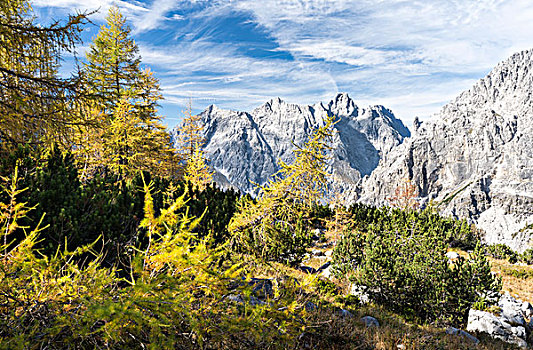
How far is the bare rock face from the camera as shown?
395 ft

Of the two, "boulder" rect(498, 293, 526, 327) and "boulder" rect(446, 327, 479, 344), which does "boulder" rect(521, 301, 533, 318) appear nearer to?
"boulder" rect(498, 293, 526, 327)

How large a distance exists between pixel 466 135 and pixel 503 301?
192749mm

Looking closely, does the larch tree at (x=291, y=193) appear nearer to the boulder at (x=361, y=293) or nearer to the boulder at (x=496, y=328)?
the boulder at (x=361, y=293)

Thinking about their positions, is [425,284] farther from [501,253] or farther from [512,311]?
[501,253]

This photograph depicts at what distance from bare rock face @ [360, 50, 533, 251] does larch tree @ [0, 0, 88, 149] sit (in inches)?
5607

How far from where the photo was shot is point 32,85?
4.87 metres

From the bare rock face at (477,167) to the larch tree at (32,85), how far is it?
142410mm

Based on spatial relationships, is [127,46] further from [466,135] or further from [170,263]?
[466,135]

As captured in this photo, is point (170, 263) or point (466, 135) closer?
point (170, 263)

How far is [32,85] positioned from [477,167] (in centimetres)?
19991

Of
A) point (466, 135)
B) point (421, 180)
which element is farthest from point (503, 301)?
point (466, 135)

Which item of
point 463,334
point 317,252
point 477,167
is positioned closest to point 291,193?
point 463,334

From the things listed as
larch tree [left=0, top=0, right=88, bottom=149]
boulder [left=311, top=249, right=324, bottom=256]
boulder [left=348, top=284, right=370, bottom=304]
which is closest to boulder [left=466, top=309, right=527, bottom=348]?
boulder [left=348, top=284, right=370, bottom=304]

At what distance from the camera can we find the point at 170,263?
7.09 ft
